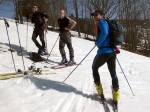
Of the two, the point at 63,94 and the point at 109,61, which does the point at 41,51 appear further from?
the point at 109,61

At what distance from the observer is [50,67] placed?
372 inches

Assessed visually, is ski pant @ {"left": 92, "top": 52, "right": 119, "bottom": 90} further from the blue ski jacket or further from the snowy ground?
the snowy ground

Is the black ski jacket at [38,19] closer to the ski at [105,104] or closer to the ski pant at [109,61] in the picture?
the ski pant at [109,61]

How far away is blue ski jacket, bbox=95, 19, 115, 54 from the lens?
516cm

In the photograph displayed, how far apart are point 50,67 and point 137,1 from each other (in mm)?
28210

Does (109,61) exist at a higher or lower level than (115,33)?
lower

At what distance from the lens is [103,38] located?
5.20 metres

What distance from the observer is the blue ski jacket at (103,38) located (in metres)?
5.16

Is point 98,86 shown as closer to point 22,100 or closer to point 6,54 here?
point 22,100

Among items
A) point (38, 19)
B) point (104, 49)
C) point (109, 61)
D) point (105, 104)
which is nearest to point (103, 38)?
point (104, 49)

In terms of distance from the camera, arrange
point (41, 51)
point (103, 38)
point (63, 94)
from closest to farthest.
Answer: point (103, 38)
point (63, 94)
point (41, 51)

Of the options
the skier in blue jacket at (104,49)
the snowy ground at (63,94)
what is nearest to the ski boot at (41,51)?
the snowy ground at (63,94)

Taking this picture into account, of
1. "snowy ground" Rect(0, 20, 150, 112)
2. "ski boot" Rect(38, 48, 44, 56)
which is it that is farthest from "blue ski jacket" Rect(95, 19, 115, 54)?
"ski boot" Rect(38, 48, 44, 56)

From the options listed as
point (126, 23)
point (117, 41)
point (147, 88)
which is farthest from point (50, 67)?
point (126, 23)
